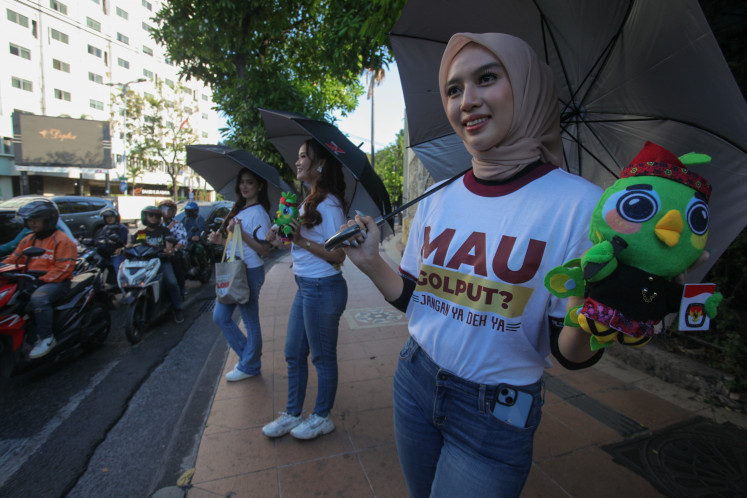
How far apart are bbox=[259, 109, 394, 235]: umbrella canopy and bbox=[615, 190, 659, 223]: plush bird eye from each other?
4.96ft

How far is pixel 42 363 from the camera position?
3842 millimetres

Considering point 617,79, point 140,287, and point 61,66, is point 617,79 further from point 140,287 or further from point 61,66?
point 61,66

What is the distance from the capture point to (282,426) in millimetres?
2746

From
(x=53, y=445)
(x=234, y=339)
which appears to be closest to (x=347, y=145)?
(x=234, y=339)

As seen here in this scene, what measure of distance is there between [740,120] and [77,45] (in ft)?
154

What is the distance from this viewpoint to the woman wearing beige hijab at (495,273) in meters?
1.08

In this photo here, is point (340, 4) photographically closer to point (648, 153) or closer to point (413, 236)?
point (413, 236)

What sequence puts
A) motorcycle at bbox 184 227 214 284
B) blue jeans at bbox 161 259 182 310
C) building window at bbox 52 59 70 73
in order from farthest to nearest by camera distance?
building window at bbox 52 59 70 73, motorcycle at bbox 184 227 214 284, blue jeans at bbox 161 259 182 310

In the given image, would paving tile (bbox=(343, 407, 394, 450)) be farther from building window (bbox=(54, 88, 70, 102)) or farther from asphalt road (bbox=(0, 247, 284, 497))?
building window (bbox=(54, 88, 70, 102))

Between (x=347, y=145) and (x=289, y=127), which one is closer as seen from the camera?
(x=347, y=145)

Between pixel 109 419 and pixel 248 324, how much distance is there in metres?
1.33

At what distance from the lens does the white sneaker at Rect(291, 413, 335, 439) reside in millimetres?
2676

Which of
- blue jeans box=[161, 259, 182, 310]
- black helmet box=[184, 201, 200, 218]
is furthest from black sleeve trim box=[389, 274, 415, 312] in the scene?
black helmet box=[184, 201, 200, 218]

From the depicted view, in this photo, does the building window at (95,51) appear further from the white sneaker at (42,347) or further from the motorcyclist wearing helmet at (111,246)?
the white sneaker at (42,347)
